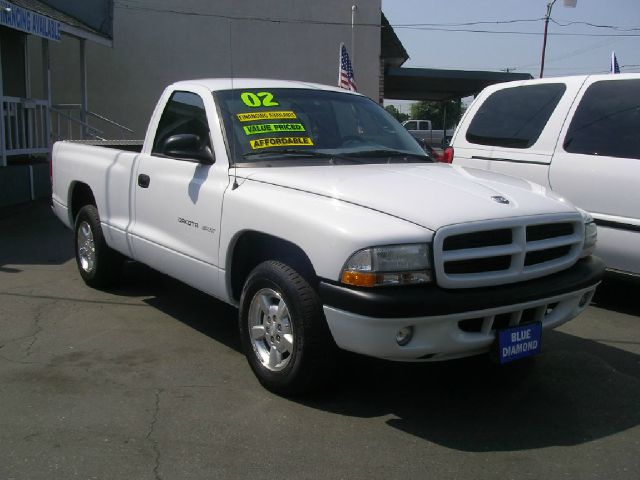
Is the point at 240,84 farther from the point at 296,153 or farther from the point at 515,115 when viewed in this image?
the point at 515,115

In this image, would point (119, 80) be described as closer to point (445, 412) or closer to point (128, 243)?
point (128, 243)

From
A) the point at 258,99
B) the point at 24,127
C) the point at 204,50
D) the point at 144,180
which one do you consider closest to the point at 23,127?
the point at 24,127

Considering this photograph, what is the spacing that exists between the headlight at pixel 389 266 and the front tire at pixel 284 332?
1.22 ft

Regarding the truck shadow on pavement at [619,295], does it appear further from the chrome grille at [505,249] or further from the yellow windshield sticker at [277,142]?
the yellow windshield sticker at [277,142]

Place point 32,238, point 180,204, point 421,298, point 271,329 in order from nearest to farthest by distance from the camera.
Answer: point 421,298 < point 271,329 < point 180,204 < point 32,238

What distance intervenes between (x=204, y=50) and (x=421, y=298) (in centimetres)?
1802

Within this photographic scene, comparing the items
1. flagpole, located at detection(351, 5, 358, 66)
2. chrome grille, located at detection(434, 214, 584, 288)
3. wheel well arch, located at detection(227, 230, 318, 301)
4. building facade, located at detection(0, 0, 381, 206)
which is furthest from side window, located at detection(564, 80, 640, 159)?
flagpole, located at detection(351, 5, 358, 66)

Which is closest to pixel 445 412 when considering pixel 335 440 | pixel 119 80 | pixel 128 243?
pixel 335 440

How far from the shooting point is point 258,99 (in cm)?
490

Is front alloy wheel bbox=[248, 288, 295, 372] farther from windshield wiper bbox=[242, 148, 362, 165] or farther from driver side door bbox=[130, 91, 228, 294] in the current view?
windshield wiper bbox=[242, 148, 362, 165]

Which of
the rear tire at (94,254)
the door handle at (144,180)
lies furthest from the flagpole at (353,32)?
the door handle at (144,180)

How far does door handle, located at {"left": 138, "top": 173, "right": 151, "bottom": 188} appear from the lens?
5.31 meters

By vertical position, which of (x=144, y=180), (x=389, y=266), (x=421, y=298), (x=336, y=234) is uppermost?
(x=144, y=180)

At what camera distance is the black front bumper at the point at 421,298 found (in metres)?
3.38
